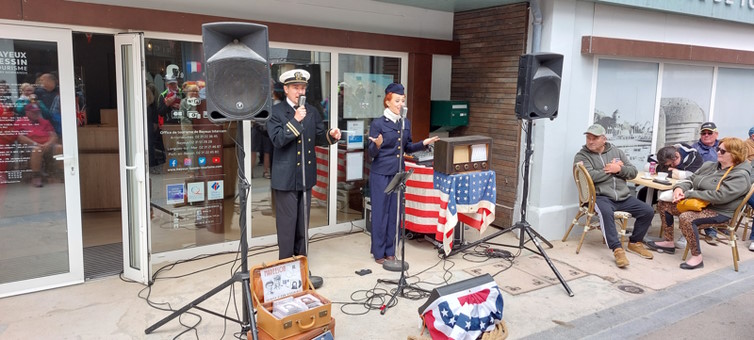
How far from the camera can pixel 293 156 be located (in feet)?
14.9

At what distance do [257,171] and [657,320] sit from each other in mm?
3899

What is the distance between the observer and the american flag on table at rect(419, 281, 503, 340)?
3.62 m

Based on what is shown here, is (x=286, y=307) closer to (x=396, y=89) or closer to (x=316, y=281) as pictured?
(x=316, y=281)

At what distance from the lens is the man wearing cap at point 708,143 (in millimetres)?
6695

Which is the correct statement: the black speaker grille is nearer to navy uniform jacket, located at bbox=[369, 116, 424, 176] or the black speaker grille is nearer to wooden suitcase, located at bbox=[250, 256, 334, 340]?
wooden suitcase, located at bbox=[250, 256, 334, 340]

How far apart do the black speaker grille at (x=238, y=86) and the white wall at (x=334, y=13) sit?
6.39 feet

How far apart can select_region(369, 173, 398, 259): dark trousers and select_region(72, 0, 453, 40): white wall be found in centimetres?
180

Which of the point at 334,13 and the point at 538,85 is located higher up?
the point at 334,13

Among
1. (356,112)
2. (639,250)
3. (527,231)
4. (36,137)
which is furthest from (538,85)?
(36,137)

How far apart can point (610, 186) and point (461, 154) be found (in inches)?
72.4

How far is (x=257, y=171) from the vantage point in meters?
5.72

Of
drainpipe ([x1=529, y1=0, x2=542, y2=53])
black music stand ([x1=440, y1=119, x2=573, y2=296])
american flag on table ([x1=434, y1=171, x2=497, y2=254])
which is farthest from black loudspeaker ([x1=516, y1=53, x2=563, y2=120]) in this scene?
drainpipe ([x1=529, y1=0, x2=542, y2=53])

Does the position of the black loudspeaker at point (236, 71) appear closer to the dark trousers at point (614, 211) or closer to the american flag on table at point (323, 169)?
the american flag on table at point (323, 169)

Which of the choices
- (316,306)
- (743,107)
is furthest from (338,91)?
(743,107)
